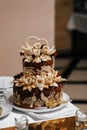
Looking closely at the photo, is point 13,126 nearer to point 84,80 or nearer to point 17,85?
point 17,85

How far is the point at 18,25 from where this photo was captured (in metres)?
2.92

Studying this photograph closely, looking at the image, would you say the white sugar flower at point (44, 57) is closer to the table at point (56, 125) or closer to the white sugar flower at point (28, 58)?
the white sugar flower at point (28, 58)

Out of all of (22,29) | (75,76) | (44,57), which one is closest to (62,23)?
(75,76)

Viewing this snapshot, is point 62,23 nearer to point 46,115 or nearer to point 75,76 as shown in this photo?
point 75,76

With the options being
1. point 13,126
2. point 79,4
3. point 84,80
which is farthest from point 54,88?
point 79,4

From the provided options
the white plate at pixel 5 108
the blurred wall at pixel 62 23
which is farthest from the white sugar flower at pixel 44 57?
the blurred wall at pixel 62 23

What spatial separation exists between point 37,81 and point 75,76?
2.83 m

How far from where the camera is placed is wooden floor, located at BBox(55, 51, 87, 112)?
10.3ft

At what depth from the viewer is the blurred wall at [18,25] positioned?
287 centimetres

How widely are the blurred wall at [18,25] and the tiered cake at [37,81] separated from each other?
69.4 inches

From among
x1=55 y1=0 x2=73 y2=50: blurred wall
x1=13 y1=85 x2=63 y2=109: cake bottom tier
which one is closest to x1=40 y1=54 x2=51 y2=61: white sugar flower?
x1=13 y1=85 x2=63 y2=109: cake bottom tier

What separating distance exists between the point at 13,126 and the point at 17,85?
165mm

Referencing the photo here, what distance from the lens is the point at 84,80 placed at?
3.78m

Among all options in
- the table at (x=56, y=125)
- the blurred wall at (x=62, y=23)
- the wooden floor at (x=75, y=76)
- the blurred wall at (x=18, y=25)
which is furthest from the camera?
the blurred wall at (x=62, y=23)
